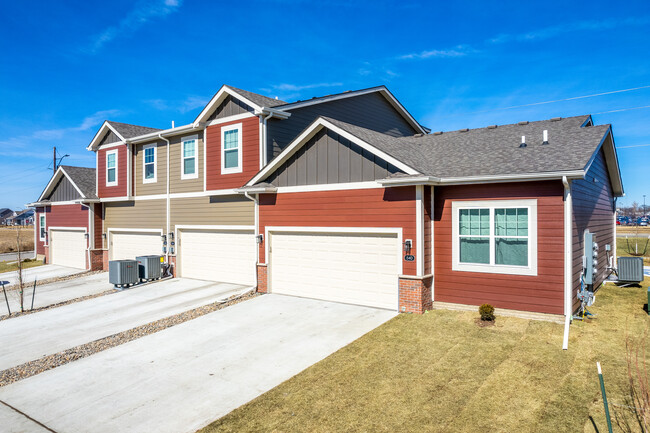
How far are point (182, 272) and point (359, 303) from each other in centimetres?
976

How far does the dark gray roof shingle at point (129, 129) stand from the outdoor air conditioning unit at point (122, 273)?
7.25m

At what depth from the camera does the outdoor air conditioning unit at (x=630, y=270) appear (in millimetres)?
13602

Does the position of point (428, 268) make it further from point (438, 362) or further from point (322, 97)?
point (322, 97)

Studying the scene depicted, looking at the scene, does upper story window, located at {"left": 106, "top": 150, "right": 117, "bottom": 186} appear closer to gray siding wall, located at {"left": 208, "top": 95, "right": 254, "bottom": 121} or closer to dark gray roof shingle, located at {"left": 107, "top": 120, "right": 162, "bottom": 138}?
dark gray roof shingle, located at {"left": 107, "top": 120, "right": 162, "bottom": 138}

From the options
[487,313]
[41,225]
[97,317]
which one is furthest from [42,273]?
[487,313]

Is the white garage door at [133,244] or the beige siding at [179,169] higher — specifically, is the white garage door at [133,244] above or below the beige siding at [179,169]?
below

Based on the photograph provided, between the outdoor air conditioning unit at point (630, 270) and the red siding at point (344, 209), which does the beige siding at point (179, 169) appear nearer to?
the red siding at point (344, 209)

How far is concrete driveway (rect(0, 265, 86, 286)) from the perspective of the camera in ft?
68.2

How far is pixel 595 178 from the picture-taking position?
12.6 m

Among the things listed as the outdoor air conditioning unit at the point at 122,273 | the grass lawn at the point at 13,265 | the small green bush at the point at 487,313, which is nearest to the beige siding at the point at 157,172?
the outdoor air conditioning unit at the point at 122,273

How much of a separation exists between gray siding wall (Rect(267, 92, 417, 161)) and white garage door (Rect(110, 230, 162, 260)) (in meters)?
8.37

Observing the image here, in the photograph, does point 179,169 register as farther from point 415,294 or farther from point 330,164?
point 415,294

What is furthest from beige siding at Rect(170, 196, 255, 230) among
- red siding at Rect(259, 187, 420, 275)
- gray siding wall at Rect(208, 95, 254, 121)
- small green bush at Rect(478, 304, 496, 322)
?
small green bush at Rect(478, 304, 496, 322)

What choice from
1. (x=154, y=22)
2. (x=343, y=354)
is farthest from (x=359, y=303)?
(x=154, y=22)
